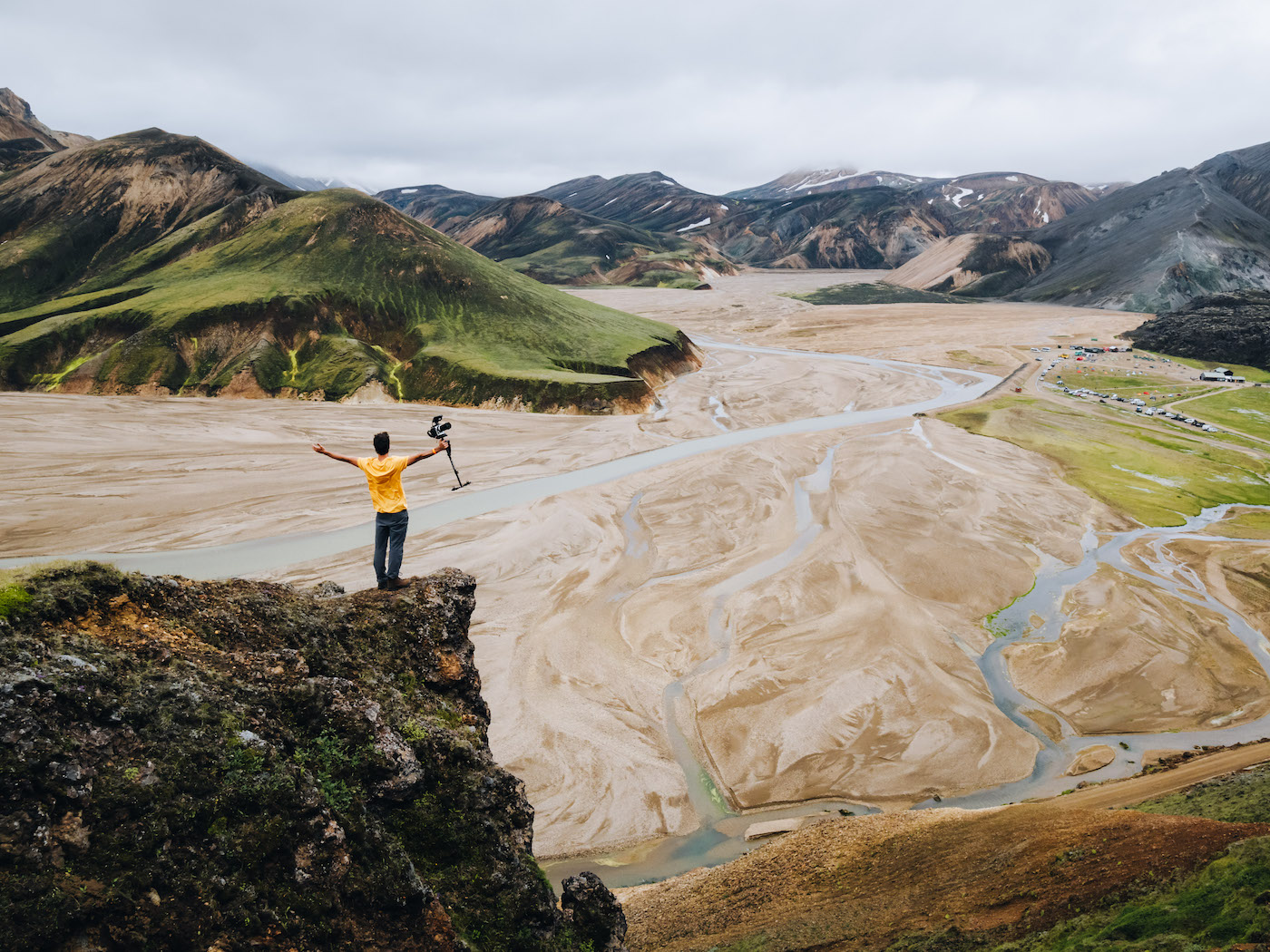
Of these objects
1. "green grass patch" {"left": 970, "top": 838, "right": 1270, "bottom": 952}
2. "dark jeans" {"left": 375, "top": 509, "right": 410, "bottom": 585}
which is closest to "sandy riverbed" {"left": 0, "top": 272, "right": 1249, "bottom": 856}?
"green grass patch" {"left": 970, "top": 838, "right": 1270, "bottom": 952}

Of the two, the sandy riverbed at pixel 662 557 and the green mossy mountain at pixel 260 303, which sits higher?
the green mossy mountain at pixel 260 303

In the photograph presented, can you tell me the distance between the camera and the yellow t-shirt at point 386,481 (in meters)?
13.3

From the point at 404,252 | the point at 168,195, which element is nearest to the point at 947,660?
the point at 404,252

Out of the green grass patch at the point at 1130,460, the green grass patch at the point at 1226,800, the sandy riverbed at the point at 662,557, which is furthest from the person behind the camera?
the green grass patch at the point at 1130,460

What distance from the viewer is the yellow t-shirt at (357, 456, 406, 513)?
43.6ft

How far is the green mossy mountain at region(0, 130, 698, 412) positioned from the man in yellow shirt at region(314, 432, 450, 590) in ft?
242

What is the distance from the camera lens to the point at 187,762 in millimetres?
8688

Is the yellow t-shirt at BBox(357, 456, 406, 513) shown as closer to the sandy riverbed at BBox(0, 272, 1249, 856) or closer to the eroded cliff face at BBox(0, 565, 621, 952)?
the eroded cliff face at BBox(0, 565, 621, 952)

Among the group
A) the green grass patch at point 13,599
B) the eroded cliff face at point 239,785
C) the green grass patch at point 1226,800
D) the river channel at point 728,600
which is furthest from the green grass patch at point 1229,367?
the green grass patch at point 13,599

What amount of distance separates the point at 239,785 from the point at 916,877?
56.0 ft

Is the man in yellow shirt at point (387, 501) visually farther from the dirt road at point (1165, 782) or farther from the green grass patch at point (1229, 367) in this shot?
the green grass patch at point (1229, 367)

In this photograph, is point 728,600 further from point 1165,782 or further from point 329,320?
point 329,320

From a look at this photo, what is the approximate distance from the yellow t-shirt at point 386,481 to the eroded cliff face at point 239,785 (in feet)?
6.84

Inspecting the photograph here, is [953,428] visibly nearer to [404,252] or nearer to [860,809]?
[860,809]
